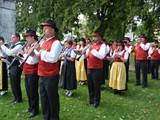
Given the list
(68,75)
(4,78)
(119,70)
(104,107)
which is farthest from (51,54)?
(119,70)

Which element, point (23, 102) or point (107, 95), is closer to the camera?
point (23, 102)

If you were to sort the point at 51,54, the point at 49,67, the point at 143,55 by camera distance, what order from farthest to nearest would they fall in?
the point at 143,55, the point at 49,67, the point at 51,54

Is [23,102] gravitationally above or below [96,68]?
below

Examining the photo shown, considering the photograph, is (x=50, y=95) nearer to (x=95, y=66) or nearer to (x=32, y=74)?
(x=32, y=74)

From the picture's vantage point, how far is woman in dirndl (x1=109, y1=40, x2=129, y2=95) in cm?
838

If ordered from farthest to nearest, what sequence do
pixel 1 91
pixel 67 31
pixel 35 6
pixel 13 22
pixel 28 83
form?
1. pixel 35 6
2. pixel 67 31
3. pixel 13 22
4. pixel 1 91
5. pixel 28 83

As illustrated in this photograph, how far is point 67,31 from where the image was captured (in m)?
19.1

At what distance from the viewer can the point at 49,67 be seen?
5352mm

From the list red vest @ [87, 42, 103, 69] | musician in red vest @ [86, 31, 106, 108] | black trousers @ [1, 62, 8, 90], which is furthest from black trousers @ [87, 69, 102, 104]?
black trousers @ [1, 62, 8, 90]

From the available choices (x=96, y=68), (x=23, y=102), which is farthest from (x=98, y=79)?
(x=23, y=102)

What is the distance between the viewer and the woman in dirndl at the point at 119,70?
8.38 metres

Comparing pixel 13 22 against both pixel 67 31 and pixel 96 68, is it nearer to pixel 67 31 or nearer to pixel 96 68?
pixel 96 68

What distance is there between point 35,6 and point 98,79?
15458mm

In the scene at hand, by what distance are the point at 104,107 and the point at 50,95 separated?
2104 millimetres
